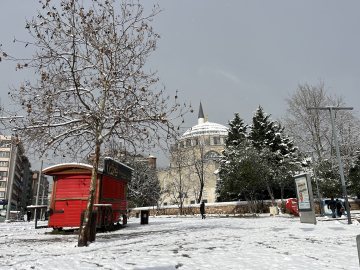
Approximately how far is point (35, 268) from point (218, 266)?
344cm

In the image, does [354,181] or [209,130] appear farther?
[209,130]

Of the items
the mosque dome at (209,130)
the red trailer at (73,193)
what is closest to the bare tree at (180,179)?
the mosque dome at (209,130)

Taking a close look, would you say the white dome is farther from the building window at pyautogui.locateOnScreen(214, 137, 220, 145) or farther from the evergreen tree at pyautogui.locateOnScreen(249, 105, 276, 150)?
the evergreen tree at pyautogui.locateOnScreen(249, 105, 276, 150)

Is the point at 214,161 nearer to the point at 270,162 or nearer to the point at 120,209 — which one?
the point at 270,162

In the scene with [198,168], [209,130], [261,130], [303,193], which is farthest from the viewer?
[209,130]

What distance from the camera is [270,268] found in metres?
5.09

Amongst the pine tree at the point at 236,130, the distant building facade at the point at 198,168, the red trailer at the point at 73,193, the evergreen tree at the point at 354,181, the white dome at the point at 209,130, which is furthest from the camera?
the white dome at the point at 209,130

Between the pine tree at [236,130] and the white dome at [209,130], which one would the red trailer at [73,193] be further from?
the white dome at [209,130]

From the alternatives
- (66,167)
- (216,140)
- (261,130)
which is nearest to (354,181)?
(261,130)

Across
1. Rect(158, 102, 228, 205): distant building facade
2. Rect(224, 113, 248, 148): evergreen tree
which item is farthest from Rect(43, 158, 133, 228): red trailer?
Rect(224, 113, 248, 148): evergreen tree

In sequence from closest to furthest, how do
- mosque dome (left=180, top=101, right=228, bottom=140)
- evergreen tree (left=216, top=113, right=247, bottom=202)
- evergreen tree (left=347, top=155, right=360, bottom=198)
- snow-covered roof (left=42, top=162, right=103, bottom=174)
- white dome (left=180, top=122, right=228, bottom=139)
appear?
snow-covered roof (left=42, top=162, right=103, bottom=174), evergreen tree (left=216, top=113, right=247, bottom=202), evergreen tree (left=347, top=155, right=360, bottom=198), mosque dome (left=180, top=101, right=228, bottom=140), white dome (left=180, top=122, right=228, bottom=139)

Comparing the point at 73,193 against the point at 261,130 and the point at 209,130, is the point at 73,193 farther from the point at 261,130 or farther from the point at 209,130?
the point at 209,130

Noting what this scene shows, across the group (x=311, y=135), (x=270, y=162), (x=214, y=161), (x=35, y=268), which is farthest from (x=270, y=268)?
(x=214, y=161)

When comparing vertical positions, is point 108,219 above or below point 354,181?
below
